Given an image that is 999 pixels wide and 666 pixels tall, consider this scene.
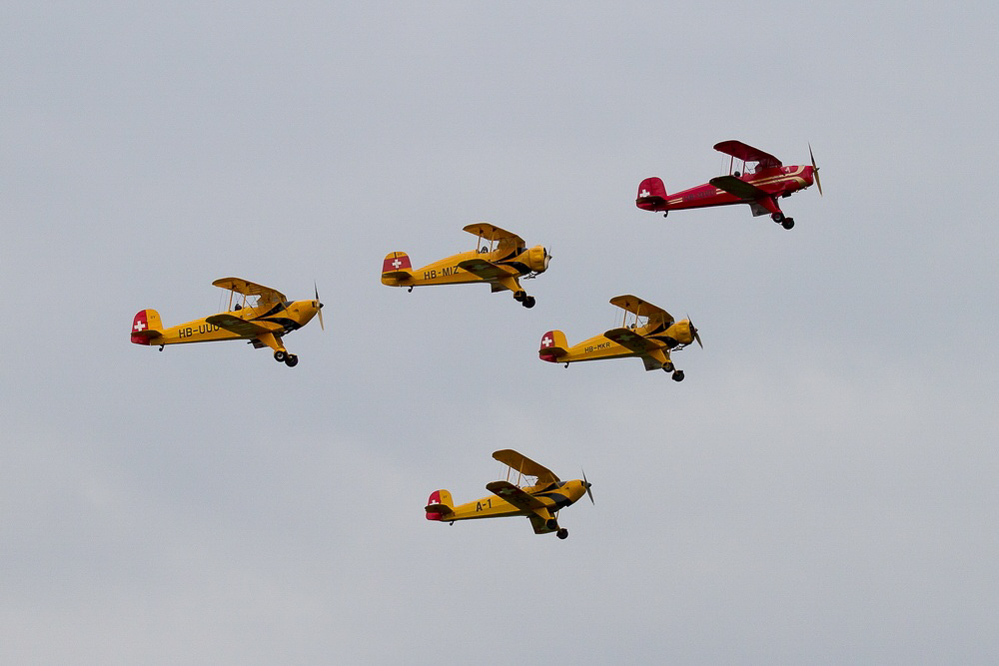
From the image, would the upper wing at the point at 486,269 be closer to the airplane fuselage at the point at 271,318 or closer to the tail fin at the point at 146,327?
the airplane fuselage at the point at 271,318

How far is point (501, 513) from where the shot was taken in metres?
68.6

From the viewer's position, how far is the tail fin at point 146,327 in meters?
68.8

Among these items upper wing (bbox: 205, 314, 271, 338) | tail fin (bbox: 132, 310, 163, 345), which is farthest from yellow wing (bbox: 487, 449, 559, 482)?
tail fin (bbox: 132, 310, 163, 345)

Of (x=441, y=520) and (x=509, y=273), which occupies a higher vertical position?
(x=509, y=273)

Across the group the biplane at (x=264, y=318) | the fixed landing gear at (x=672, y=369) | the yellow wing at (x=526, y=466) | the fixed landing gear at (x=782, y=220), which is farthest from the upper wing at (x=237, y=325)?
the fixed landing gear at (x=782, y=220)

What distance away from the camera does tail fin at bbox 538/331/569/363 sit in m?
69.5

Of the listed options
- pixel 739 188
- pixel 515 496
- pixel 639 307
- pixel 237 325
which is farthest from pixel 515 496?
pixel 739 188

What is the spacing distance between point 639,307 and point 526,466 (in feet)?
24.2

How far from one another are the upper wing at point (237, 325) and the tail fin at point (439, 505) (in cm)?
999

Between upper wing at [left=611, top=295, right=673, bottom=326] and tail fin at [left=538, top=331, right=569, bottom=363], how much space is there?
4.34 meters

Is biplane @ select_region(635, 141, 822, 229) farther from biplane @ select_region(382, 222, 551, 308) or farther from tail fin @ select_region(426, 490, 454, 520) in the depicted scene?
tail fin @ select_region(426, 490, 454, 520)

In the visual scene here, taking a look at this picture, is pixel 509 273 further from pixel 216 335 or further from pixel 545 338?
pixel 216 335

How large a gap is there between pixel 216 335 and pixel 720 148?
20.0 metres

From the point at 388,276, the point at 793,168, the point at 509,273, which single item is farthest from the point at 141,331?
the point at 793,168
